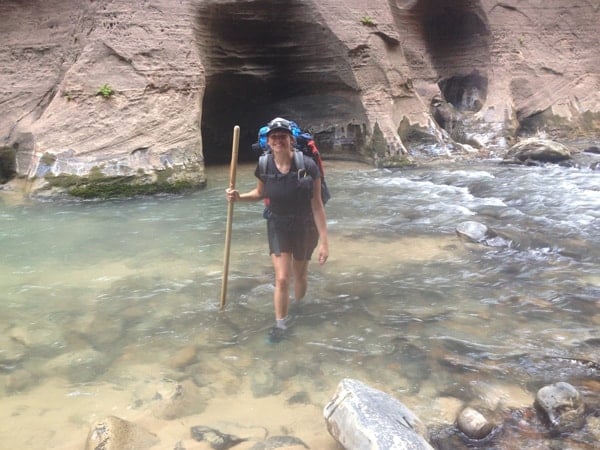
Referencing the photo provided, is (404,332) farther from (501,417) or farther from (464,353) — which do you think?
(501,417)

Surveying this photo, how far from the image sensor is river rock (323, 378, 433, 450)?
251 cm

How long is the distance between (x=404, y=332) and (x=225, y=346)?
1.35 m

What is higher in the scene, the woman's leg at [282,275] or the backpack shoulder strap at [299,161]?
the backpack shoulder strap at [299,161]

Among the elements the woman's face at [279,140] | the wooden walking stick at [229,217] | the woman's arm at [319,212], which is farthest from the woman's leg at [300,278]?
the woman's face at [279,140]

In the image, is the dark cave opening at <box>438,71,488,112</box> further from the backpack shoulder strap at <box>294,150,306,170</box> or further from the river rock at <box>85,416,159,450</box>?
the river rock at <box>85,416,159,450</box>

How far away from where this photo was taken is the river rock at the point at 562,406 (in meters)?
2.91

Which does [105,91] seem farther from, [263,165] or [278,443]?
[278,443]

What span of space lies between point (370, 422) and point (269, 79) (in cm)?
1207

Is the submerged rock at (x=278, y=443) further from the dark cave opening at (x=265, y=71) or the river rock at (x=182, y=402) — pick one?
the dark cave opening at (x=265, y=71)

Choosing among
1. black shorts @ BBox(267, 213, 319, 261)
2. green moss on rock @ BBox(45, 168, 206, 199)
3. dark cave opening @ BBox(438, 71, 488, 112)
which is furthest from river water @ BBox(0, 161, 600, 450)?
dark cave opening @ BBox(438, 71, 488, 112)

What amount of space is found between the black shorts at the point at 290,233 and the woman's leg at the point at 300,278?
0.63 ft

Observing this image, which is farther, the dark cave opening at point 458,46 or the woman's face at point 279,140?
the dark cave opening at point 458,46

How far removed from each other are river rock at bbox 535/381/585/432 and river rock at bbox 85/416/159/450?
2.11 m

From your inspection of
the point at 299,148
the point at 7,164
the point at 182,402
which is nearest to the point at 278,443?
Result: the point at 182,402
